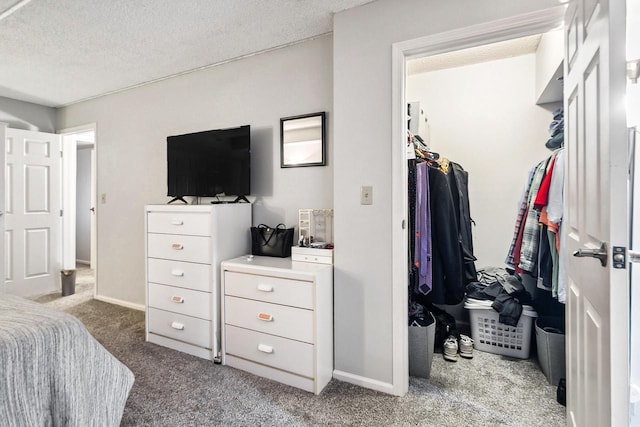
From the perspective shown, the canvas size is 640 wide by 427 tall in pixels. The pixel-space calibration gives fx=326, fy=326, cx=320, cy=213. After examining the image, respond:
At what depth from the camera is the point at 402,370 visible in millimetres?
1864

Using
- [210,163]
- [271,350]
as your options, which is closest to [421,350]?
[271,350]

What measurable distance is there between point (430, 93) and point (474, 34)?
4.71ft

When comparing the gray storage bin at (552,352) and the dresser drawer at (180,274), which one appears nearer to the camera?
the gray storage bin at (552,352)

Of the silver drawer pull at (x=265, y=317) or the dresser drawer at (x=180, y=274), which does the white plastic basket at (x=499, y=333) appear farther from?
the dresser drawer at (x=180, y=274)

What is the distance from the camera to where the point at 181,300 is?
93.7 inches

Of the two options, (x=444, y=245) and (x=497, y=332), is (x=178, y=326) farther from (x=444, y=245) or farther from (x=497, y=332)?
(x=497, y=332)

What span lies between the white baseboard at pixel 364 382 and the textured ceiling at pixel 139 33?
2226mm

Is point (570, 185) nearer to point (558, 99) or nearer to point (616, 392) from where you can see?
point (616, 392)

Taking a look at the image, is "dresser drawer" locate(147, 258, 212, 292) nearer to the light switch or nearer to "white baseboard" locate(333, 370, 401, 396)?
"white baseboard" locate(333, 370, 401, 396)

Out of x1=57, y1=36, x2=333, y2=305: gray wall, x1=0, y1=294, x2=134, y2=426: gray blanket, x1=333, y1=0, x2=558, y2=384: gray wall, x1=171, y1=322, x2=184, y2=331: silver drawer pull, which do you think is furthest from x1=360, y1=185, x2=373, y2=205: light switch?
x1=171, y1=322, x2=184, y2=331: silver drawer pull


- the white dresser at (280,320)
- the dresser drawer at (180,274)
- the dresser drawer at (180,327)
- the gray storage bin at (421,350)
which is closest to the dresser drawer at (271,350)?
the white dresser at (280,320)

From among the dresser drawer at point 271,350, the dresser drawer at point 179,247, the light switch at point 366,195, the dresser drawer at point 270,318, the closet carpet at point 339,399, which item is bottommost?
the closet carpet at point 339,399

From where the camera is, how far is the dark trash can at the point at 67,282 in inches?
148

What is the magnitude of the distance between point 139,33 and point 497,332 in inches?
130
